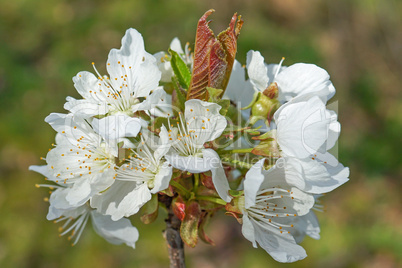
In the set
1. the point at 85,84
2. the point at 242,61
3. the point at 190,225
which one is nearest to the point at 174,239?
the point at 190,225

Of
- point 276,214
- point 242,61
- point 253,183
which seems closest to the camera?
point 253,183

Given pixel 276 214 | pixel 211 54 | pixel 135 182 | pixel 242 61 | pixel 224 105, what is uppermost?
pixel 211 54

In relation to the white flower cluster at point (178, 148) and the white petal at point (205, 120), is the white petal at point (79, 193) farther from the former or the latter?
the white petal at point (205, 120)

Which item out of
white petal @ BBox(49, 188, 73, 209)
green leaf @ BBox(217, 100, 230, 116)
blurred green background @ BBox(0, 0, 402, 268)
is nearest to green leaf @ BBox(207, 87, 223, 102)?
green leaf @ BBox(217, 100, 230, 116)

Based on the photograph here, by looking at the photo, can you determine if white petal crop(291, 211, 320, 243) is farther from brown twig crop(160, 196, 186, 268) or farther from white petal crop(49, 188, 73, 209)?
white petal crop(49, 188, 73, 209)

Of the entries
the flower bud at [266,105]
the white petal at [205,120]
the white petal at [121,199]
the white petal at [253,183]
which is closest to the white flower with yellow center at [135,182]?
the white petal at [121,199]

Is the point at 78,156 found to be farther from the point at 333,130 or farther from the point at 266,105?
the point at 333,130

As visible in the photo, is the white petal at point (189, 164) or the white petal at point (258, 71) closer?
the white petal at point (189, 164)

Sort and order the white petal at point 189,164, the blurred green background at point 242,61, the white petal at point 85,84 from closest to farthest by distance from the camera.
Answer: the white petal at point 189,164 → the white petal at point 85,84 → the blurred green background at point 242,61

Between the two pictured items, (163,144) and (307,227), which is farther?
(307,227)
